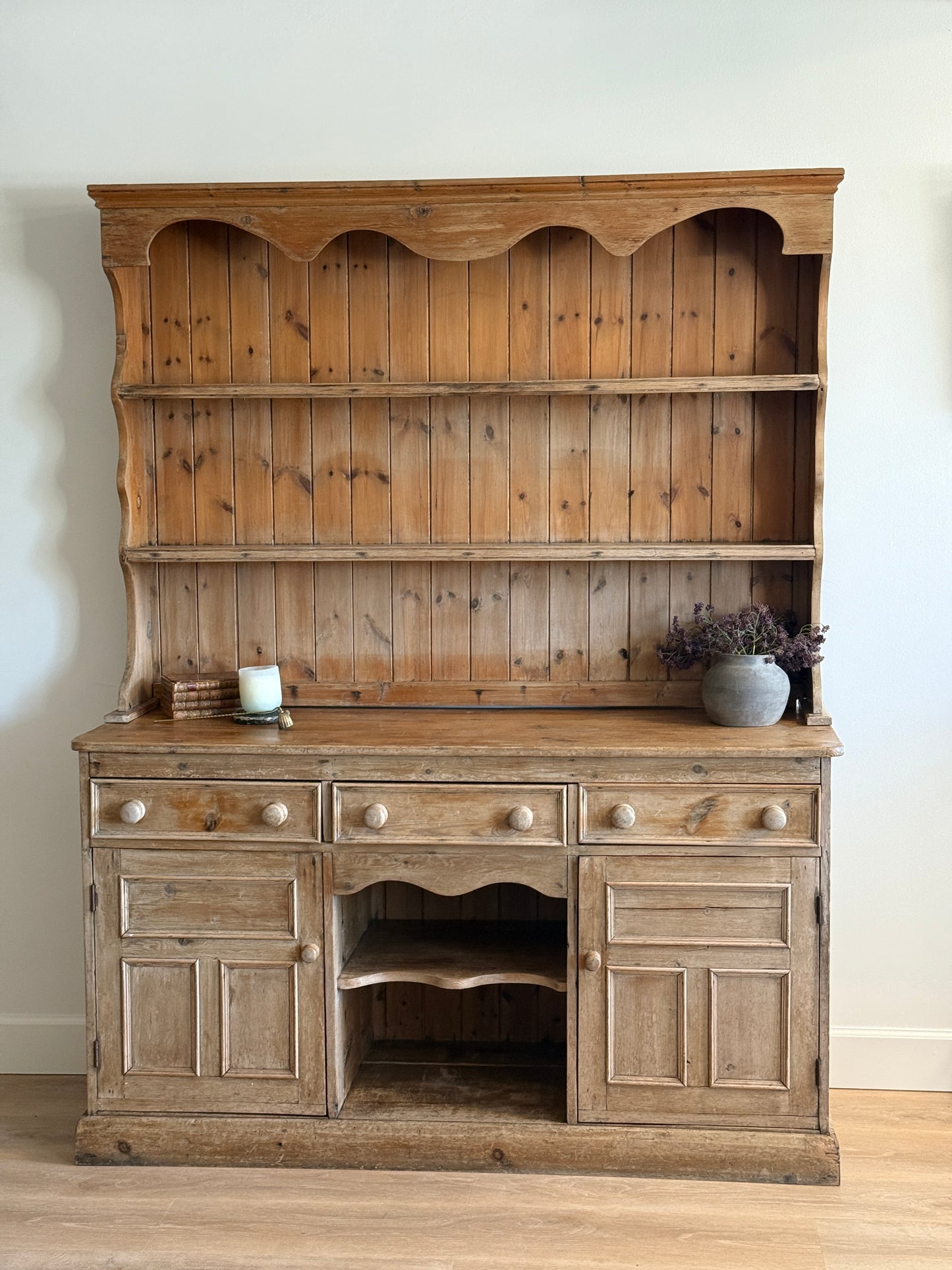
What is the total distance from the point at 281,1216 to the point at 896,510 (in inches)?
91.6

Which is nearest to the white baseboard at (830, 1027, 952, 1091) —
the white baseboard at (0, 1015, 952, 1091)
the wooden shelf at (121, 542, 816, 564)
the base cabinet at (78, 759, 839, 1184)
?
the white baseboard at (0, 1015, 952, 1091)

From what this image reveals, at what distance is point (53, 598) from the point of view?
10.2 ft

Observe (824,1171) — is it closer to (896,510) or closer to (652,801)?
(652,801)

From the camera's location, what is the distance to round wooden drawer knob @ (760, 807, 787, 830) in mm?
2502

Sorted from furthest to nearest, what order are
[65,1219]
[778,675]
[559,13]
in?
[559,13]
[778,675]
[65,1219]

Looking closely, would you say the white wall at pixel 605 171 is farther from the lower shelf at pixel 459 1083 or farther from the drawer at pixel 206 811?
the lower shelf at pixel 459 1083

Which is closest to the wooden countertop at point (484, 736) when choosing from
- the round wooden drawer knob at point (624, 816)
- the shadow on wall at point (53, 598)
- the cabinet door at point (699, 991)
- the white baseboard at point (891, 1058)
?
the round wooden drawer knob at point (624, 816)

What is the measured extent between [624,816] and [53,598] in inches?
68.1

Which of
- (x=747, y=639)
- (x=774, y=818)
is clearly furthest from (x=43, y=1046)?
(x=747, y=639)

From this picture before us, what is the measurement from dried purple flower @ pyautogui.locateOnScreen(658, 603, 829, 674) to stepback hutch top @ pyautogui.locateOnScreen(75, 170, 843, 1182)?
100 millimetres

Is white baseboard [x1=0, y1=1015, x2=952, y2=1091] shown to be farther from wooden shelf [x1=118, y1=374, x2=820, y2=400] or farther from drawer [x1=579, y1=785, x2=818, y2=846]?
wooden shelf [x1=118, y1=374, x2=820, y2=400]

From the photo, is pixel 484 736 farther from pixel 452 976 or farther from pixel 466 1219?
pixel 466 1219

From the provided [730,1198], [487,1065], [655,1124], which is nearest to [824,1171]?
[730,1198]

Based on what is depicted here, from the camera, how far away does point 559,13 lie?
2.91 meters
